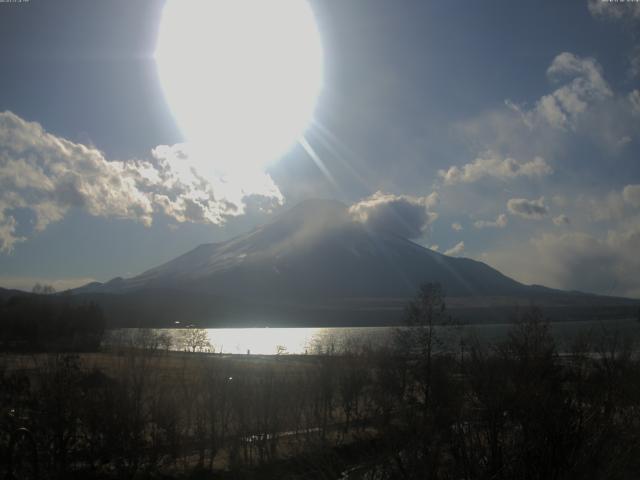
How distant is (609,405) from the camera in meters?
9.21

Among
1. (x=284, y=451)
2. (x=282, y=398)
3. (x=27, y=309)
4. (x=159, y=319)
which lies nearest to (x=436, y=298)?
(x=282, y=398)

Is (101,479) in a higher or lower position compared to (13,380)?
lower

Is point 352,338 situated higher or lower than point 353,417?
higher

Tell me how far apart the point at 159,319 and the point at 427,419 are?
361ft

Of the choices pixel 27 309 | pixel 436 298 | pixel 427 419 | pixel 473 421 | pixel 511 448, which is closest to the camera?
pixel 511 448

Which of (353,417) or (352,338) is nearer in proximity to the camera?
(353,417)

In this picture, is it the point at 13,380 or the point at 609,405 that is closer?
the point at 609,405

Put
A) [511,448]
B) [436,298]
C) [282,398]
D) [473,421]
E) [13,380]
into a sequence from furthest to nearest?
[436,298] → [282,398] → [13,380] → [473,421] → [511,448]

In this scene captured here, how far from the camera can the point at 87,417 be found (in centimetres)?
1880

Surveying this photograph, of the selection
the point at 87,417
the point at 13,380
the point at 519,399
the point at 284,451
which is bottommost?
the point at 284,451

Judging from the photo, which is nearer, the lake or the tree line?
the tree line

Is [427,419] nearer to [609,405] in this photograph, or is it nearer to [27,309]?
[609,405]

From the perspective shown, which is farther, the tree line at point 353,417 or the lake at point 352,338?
the lake at point 352,338

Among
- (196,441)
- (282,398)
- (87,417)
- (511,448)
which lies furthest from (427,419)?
(282,398)
